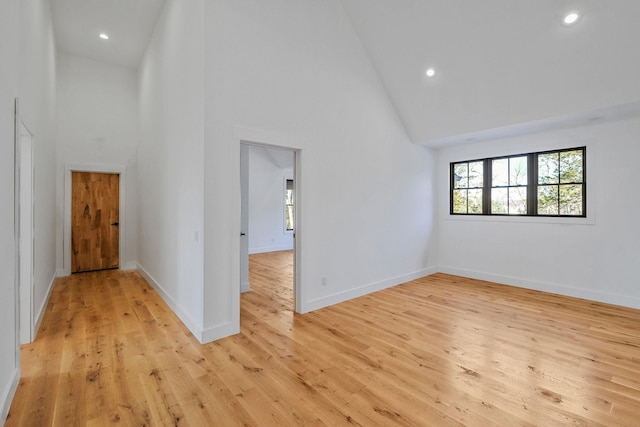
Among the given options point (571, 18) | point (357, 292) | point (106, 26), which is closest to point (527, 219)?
point (571, 18)

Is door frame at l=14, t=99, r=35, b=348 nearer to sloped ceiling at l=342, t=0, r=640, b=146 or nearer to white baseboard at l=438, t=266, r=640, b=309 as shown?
sloped ceiling at l=342, t=0, r=640, b=146

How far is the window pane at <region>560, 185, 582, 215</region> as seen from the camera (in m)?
4.45

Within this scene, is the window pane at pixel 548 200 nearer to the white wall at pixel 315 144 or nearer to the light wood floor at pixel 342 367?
the light wood floor at pixel 342 367

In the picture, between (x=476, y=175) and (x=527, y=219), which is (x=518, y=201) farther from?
(x=476, y=175)

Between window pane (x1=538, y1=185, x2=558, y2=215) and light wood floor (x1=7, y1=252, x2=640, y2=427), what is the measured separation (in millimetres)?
1448

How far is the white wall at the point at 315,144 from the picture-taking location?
298cm

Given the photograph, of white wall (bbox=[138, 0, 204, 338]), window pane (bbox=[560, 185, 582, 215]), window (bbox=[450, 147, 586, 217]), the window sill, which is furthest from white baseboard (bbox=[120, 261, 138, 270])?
window pane (bbox=[560, 185, 582, 215])

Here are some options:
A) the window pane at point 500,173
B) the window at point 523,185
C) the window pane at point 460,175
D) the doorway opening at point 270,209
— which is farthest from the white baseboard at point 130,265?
the window pane at point 500,173

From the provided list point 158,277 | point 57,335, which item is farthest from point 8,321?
point 158,277

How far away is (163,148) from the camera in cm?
428

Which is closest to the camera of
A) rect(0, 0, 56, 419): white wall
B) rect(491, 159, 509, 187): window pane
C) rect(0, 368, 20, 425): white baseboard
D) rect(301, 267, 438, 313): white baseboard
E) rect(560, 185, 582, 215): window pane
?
rect(0, 368, 20, 425): white baseboard

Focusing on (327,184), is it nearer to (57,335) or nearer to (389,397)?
(389,397)

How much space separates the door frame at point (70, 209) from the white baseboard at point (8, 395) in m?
4.26

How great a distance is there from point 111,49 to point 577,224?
8.35 meters
